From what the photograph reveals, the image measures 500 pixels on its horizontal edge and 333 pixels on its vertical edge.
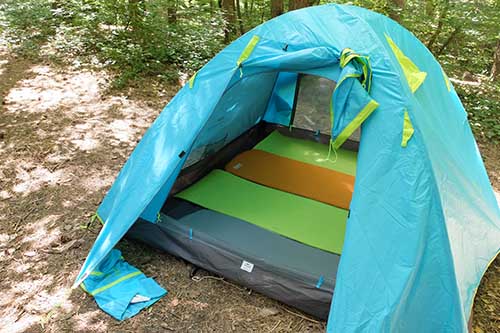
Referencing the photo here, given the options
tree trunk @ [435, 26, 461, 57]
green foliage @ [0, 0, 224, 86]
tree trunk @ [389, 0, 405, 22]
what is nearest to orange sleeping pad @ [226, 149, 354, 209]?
green foliage @ [0, 0, 224, 86]

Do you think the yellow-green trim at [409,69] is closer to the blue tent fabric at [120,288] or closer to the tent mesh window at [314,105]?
the tent mesh window at [314,105]

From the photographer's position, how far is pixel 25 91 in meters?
5.02

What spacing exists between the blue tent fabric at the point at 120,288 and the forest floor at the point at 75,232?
5 centimetres

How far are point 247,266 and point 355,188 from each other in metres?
0.88

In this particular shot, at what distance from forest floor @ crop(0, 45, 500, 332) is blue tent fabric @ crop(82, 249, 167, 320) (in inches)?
2.0

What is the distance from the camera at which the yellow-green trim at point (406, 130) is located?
2.04m

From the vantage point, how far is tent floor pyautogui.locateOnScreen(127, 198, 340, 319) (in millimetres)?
2379

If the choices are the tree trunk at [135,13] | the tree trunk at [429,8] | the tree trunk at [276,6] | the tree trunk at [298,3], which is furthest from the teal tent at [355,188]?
the tree trunk at [429,8]

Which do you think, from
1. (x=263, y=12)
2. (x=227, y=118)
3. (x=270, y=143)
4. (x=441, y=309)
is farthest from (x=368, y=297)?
(x=263, y=12)

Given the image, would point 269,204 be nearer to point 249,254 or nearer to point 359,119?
point 249,254

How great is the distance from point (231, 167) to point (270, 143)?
638 millimetres

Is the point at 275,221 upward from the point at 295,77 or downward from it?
downward

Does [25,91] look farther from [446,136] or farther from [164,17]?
[446,136]

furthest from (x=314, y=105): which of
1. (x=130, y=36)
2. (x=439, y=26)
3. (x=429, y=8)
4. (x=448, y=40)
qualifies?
(x=448, y=40)
